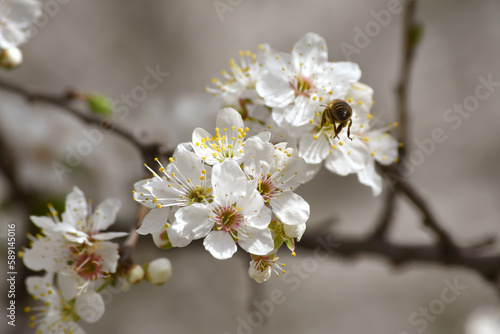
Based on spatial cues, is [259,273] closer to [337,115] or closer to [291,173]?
[291,173]

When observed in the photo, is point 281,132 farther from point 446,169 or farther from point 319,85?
point 446,169

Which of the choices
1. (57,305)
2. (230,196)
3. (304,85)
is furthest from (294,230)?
(57,305)

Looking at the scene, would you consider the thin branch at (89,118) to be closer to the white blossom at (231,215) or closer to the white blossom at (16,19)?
the white blossom at (16,19)

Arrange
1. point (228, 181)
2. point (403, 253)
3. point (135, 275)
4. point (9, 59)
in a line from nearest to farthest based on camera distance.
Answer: point (228, 181), point (135, 275), point (9, 59), point (403, 253)

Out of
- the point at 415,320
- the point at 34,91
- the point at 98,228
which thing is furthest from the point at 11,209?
the point at 415,320

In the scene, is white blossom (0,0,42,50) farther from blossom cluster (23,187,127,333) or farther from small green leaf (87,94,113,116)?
blossom cluster (23,187,127,333)

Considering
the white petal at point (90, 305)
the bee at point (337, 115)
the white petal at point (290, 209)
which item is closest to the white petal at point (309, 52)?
the bee at point (337, 115)
